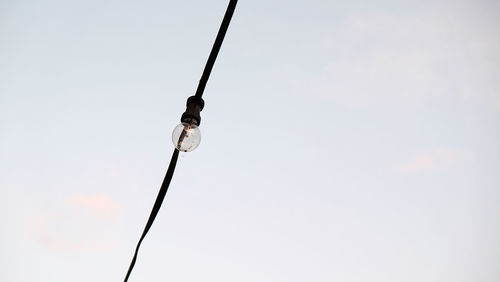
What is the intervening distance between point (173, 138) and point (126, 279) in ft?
2.93

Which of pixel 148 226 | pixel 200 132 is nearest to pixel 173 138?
pixel 200 132

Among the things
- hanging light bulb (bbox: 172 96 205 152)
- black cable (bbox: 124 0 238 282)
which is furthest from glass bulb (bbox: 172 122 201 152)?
black cable (bbox: 124 0 238 282)

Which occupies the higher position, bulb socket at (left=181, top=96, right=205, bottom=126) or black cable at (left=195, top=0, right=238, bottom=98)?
black cable at (left=195, top=0, right=238, bottom=98)

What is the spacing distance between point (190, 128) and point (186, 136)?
0.06 metres

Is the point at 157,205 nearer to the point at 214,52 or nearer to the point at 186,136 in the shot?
the point at 186,136

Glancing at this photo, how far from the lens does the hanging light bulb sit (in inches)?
75.4

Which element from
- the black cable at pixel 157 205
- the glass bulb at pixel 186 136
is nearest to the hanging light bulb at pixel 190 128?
the glass bulb at pixel 186 136

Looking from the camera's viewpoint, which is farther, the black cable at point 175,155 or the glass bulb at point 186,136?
the glass bulb at point 186,136

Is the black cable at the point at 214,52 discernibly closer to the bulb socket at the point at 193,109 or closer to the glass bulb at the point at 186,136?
the bulb socket at the point at 193,109

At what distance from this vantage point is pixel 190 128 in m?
2.01

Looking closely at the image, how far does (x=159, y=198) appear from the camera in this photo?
57.6 inches

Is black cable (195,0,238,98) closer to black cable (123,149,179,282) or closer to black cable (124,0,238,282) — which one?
black cable (124,0,238,282)

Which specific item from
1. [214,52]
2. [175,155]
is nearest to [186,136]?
[175,155]

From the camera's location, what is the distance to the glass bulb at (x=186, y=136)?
199 centimetres
